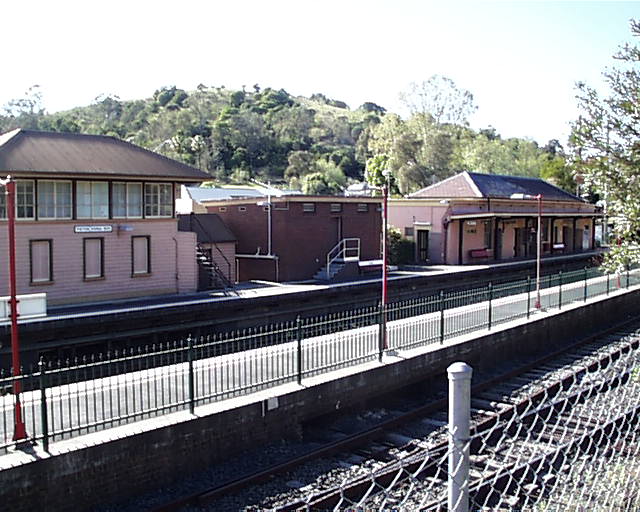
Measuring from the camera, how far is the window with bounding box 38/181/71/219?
23.4 m

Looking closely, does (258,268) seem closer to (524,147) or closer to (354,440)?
(354,440)

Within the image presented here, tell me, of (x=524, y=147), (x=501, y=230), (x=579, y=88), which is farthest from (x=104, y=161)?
(x=524, y=147)

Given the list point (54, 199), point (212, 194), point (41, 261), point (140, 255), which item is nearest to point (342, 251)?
point (140, 255)

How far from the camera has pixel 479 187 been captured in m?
42.9

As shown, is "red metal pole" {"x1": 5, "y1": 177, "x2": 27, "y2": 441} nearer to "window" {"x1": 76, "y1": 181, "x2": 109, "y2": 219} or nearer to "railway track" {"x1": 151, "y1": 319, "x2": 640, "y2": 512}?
"railway track" {"x1": 151, "y1": 319, "x2": 640, "y2": 512}

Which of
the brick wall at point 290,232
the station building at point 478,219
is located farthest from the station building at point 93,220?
the station building at point 478,219

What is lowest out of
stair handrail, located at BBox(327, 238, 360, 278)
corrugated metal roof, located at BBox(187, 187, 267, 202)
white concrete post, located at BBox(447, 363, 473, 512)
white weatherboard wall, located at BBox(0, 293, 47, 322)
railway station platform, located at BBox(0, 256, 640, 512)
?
railway station platform, located at BBox(0, 256, 640, 512)

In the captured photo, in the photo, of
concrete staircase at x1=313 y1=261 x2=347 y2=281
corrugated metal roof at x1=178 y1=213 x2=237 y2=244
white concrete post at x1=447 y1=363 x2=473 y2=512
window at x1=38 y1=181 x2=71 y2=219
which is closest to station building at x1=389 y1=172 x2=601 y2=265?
concrete staircase at x1=313 y1=261 x2=347 y2=281

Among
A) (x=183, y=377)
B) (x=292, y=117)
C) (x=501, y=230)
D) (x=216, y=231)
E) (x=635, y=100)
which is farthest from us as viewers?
(x=292, y=117)

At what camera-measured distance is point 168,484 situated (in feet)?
34.7

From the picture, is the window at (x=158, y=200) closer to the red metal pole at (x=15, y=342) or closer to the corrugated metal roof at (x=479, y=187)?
the red metal pole at (x=15, y=342)

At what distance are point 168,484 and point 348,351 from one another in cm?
566

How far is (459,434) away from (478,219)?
39804mm

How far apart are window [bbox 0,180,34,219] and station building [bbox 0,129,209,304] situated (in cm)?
3
